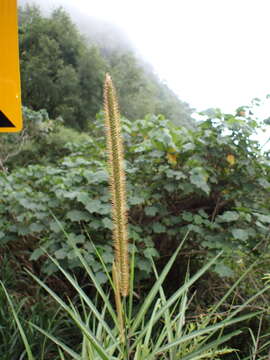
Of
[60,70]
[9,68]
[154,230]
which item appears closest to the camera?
[9,68]

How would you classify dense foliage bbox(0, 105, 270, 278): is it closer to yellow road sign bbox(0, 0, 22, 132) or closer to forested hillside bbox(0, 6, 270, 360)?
forested hillside bbox(0, 6, 270, 360)

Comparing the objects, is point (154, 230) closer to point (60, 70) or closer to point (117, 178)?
point (117, 178)

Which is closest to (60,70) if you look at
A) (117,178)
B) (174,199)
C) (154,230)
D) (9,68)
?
(174,199)

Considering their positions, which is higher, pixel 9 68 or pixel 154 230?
pixel 9 68

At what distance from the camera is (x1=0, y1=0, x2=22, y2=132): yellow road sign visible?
1.09 m

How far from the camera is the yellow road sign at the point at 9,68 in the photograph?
3.56 ft

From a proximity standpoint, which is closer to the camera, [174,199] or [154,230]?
[154,230]

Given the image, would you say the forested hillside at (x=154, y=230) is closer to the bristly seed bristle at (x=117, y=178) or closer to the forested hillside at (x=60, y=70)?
the bristly seed bristle at (x=117, y=178)

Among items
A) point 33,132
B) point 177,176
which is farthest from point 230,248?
point 33,132

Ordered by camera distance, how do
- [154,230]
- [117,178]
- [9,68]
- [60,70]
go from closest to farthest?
[117,178] < [9,68] < [154,230] < [60,70]

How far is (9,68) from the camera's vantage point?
42.8 inches

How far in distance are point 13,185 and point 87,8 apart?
5232cm

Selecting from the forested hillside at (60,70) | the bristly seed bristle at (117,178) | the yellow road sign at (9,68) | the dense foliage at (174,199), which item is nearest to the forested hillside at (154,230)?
the dense foliage at (174,199)

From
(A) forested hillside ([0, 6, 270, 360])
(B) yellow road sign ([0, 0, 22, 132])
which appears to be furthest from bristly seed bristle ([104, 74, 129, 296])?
(A) forested hillside ([0, 6, 270, 360])
